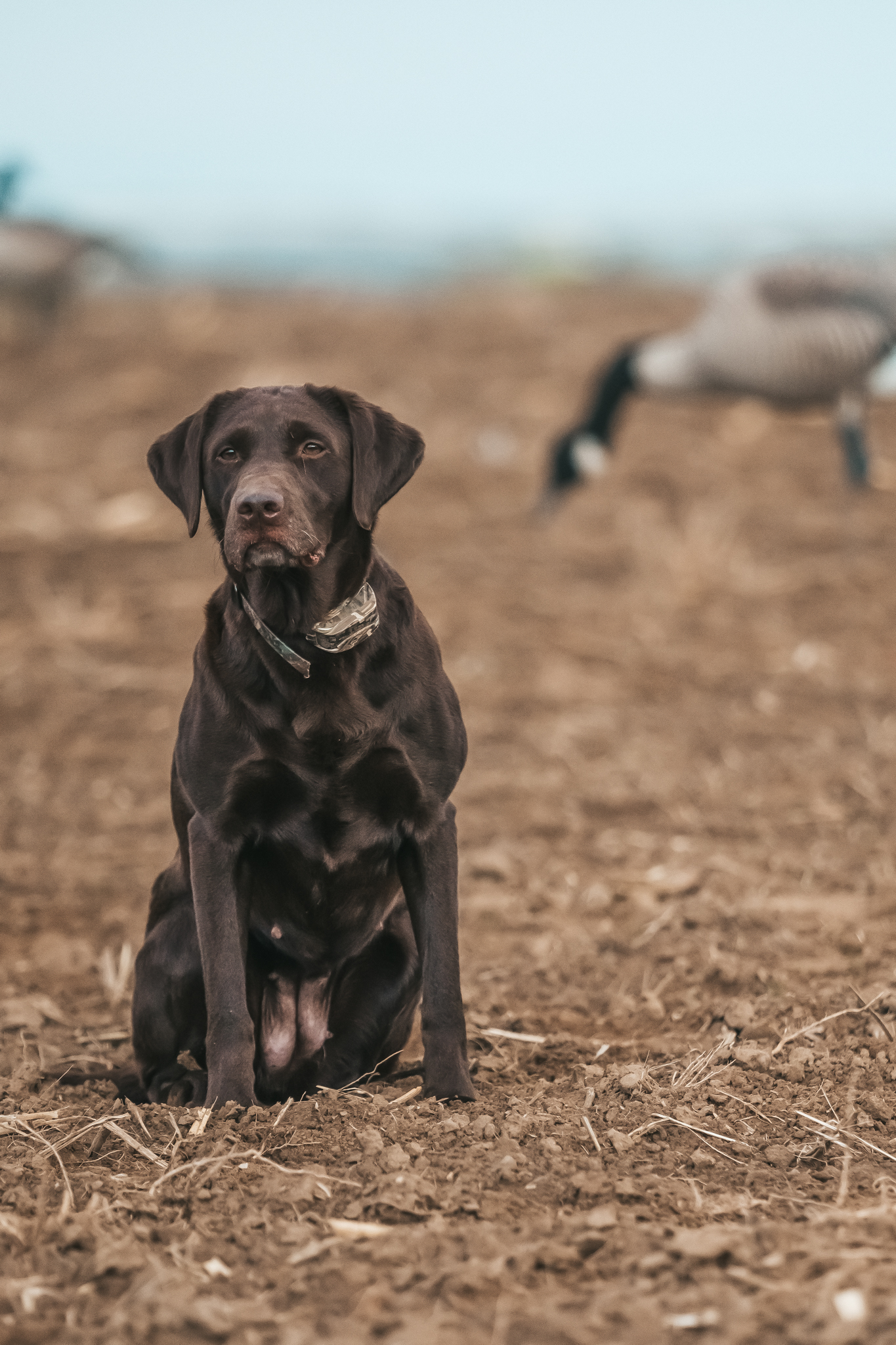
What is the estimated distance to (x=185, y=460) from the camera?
10.2 feet

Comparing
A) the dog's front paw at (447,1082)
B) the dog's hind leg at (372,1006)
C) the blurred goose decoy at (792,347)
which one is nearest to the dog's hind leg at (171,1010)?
the dog's hind leg at (372,1006)

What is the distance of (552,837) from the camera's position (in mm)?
5461

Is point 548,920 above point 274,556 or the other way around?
the other way around

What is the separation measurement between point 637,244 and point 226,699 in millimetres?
28938

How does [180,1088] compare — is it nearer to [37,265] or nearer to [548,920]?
[548,920]

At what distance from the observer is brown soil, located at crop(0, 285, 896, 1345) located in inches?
87.9

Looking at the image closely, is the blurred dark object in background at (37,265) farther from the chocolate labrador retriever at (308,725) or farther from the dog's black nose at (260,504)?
the dog's black nose at (260,504)

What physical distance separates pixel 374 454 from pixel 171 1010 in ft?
4.07

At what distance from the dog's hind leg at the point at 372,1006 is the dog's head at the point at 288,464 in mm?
952

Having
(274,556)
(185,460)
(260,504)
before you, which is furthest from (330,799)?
(185,460)

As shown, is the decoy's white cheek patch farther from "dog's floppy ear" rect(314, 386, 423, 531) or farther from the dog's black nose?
the dog's black nose

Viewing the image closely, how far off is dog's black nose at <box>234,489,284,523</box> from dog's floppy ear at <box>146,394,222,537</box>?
0.26 meters

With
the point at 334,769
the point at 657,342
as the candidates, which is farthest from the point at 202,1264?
the point at 657,342

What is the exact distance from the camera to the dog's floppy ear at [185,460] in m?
3.08
